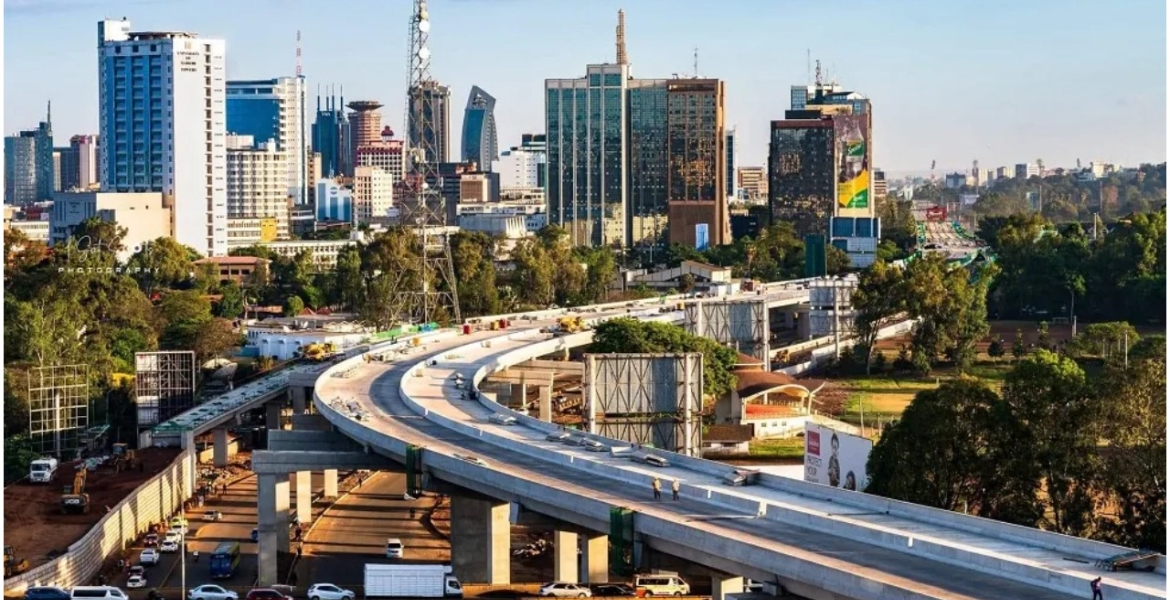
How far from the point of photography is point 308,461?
1393 inches

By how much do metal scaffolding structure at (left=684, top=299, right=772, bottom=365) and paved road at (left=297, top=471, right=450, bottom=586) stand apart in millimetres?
11099

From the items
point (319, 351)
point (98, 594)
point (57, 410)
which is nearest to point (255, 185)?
point (319, 351)

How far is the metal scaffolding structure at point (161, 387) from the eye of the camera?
50.6m

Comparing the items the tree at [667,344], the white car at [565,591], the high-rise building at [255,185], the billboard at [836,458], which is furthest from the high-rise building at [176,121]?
the white car at [565,591]

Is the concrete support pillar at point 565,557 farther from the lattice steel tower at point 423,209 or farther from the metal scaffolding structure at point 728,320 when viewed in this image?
the lattice steel tower at point 423,209

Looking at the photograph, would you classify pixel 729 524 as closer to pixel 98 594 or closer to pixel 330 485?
pixel 98 594

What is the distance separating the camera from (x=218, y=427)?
156ft

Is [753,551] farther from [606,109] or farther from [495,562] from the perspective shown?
[606,109]

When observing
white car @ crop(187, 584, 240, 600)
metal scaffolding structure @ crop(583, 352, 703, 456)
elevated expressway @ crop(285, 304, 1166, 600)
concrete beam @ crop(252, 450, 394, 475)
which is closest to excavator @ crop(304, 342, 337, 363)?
elevated expressway @ crop(285, 304, 1166, 600)

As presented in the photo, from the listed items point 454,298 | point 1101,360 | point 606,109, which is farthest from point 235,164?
point 1101,360

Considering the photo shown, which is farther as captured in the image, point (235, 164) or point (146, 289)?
point (235, 164)

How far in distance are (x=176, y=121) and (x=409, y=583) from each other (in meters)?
90.9

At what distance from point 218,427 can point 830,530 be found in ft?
83.9

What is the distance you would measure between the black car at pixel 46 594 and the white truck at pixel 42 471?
12.1 m
